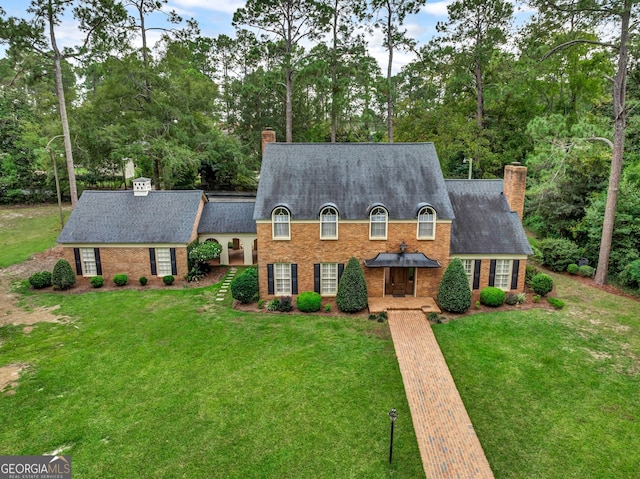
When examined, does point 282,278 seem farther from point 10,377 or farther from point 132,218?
point 10,377

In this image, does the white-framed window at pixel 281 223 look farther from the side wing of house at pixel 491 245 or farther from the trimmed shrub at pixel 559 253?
the trimmed shrub at pixel 559 253

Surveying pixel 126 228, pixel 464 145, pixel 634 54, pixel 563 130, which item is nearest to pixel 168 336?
pixel 126 228

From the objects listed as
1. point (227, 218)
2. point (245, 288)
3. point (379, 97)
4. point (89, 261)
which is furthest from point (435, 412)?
point (379, 97)

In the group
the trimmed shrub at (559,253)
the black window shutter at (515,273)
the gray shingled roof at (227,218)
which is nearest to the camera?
the black window shutter at (515,273)

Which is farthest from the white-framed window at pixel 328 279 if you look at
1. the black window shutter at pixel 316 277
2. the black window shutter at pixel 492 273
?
the black window shutter at pixel 492 273

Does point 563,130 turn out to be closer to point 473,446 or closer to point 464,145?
point 464,145

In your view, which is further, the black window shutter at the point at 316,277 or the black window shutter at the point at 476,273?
the black window shutter at the point at 476,273

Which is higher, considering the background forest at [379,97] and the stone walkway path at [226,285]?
the background forest at [379,97]

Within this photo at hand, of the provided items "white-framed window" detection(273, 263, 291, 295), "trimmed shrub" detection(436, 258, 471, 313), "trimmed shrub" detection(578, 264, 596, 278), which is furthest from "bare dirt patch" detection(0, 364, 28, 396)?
"trimmed shrub" detection(578, 264, 596, 278)
